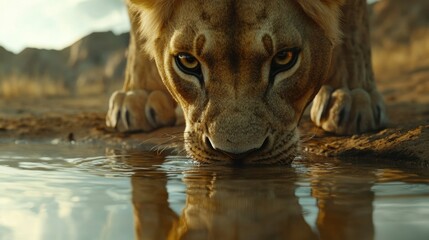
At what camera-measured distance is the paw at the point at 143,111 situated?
486cm

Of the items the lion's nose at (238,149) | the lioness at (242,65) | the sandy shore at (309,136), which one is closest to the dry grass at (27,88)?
the sandy shore at (309,136)

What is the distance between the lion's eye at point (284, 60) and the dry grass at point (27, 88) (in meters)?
8.70

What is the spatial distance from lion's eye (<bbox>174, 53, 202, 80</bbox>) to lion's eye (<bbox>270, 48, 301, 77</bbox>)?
35 centimetres

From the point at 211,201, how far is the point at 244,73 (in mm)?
1240

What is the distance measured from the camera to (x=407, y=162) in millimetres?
3312

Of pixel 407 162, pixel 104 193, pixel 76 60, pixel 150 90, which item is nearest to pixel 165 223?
pixel 104 193

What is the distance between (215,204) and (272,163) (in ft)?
3.78

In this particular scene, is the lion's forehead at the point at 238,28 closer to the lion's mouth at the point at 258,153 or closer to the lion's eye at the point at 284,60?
the lion's eye at the point at 284,60

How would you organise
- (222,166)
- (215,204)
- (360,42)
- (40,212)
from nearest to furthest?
(40,212) → (215,204) → (222,166) → (360,42)

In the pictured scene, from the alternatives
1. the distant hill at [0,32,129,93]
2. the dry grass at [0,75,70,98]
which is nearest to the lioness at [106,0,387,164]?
the dry grass at [0,75,70,98]

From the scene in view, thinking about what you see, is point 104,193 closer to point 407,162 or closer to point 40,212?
point 40,212

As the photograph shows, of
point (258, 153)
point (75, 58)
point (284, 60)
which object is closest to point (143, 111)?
point (284, 60)

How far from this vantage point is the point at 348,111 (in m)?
4.45

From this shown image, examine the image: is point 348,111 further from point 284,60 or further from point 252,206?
point 252,206
